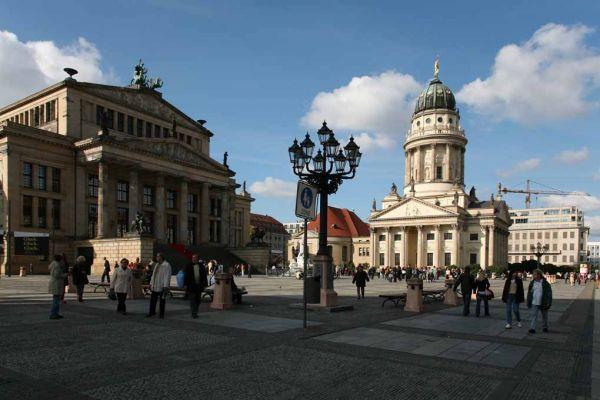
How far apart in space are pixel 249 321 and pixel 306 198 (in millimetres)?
4319

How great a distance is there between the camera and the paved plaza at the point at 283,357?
7086mm

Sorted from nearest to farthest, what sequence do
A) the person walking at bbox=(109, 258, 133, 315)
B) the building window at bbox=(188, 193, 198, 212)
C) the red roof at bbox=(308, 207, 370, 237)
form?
the person walking at bbox=(109, 258, 133, 315) → the building window at bbox=(188, 193, 198, 212) → the red roof at bbox=(308, 207, 370, 237)

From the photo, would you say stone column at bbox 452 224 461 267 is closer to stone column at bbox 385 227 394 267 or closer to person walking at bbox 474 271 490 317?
stone column at bbox 385 227 394 267

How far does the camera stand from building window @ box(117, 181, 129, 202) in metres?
52.1

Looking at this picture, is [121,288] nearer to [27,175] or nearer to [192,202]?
[27,175]

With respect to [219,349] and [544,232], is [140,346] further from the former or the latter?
[544,232]

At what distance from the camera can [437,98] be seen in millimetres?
104938

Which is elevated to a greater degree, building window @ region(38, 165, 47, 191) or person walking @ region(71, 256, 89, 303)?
building window @ region(38, 165, 47, 191)

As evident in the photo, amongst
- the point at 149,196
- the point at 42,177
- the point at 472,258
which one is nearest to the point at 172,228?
the point at 149,196

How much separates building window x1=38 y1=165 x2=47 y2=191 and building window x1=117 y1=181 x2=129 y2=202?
782 cm

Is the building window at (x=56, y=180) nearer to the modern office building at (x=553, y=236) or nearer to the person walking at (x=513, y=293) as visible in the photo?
the person walking at (x=513, y=293)

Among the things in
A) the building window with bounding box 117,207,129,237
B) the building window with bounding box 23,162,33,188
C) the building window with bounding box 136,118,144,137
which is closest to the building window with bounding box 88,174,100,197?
the building window with bounding box 117,207,129,237

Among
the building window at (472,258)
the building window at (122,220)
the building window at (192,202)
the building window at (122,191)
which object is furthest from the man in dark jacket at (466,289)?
the building window at (472,258)

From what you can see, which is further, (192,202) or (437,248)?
(437,248)
